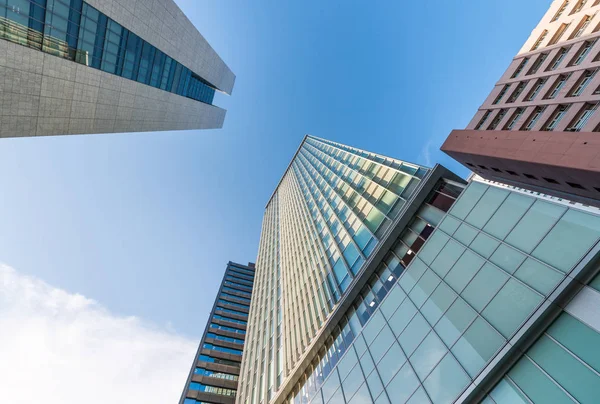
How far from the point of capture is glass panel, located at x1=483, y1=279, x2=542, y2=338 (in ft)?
35.2

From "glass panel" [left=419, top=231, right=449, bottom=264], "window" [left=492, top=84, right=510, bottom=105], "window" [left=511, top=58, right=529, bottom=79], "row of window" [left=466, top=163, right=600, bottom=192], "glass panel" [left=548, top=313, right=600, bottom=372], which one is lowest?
"glass panel" [left=419, top=231, right=449, bottom=264]

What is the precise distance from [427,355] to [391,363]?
231cm

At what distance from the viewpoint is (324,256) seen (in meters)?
33.9

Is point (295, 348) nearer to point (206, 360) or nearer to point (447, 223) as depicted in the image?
point (447, 223)

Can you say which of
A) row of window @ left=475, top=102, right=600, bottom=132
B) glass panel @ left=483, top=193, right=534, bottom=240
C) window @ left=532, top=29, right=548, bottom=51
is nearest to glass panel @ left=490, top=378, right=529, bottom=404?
glass panel @ left=483, top=193, right=534, bottom=240

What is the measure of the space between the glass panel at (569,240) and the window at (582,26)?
129 ft

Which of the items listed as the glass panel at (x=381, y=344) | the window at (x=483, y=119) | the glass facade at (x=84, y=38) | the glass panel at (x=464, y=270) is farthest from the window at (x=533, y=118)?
the glass facade at (x=84, y=38)

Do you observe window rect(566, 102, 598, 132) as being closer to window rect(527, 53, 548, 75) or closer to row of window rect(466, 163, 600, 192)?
row of window rect(466, 163, 600, 192)

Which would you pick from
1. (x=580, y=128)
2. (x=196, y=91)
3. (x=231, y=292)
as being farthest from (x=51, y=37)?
(x=231, y=292)

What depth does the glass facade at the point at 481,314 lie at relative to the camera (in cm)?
947

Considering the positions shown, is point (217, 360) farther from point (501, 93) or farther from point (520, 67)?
→ point (520, 67)

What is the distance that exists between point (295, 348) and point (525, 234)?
22.2m

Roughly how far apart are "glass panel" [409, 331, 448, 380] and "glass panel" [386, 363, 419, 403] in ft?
1.16

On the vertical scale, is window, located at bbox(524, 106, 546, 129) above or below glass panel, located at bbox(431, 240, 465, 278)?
above
